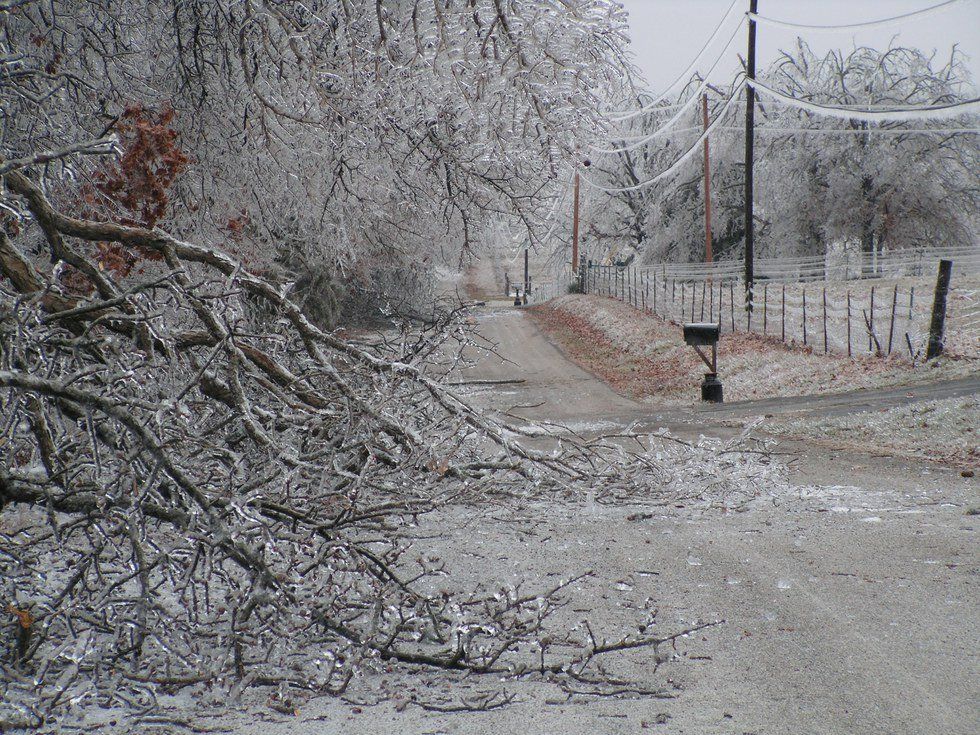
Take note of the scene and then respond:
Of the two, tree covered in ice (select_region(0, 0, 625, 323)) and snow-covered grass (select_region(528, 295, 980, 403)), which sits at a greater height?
tree covered in ice (select_region(0, 0, 625, 323))

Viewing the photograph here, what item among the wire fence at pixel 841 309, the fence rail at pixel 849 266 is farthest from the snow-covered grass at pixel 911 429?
the fence rail at pixel 849 266

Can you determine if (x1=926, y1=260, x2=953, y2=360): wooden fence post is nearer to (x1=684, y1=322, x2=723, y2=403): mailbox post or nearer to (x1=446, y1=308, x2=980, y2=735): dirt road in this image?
(x1=684, y1=322, x2=723, y2=403): mailbox post

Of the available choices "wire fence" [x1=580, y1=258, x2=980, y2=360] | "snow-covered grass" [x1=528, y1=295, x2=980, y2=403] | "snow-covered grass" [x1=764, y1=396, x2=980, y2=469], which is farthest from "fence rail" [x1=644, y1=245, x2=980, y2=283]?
"snow-covered grass" [x1=764, y1=396, x2=980, y2=469]

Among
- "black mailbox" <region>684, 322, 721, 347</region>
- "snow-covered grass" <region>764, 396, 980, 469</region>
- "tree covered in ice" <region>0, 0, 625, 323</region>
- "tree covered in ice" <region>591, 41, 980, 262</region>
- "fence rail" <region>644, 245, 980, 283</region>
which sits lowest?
"snow-covered grass" <region>764, 396, 980, 469</region>

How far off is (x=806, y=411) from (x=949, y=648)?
36.1ft

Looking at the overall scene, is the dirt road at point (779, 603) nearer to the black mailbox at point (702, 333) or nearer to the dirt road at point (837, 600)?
the dirt road at point (837, 600)

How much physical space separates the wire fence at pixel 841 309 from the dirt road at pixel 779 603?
37.2ft

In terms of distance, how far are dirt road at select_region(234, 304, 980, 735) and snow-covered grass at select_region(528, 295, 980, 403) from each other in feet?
27.6

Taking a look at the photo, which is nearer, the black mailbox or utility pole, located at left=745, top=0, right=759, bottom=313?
the black mailbox

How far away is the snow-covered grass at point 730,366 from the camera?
1794 centimetres

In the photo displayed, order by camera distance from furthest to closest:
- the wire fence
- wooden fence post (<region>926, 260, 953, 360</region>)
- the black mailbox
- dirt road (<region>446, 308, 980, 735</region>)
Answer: the wire fence
wooden fence post (<region>926, 260, 953, 360</region>)
the black mailbox
dirt road (<region>446, 308, 980, 735</region>)

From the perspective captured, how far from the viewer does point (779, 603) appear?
539cm

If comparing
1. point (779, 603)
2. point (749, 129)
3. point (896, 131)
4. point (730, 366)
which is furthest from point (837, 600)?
point (896, 131)

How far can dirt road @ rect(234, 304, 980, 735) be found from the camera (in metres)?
3.71
